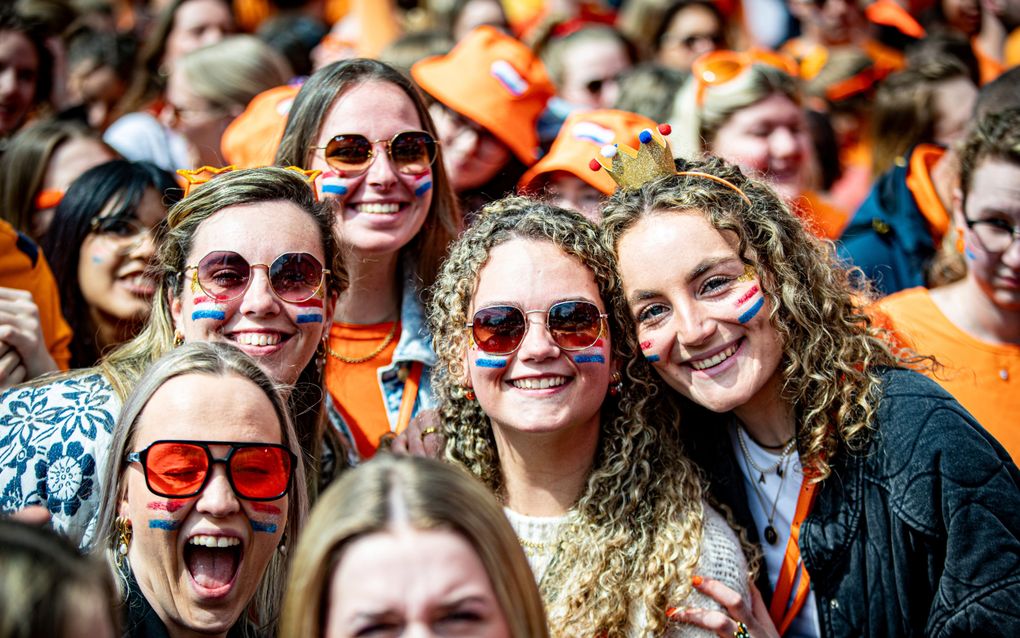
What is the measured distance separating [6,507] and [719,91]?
3.97 metres

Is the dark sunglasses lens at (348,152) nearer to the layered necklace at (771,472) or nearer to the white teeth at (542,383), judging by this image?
the white teeth at (542,383)

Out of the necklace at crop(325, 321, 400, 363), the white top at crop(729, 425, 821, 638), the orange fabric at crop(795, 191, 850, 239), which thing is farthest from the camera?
the orange fabric at crop(795, 191, 850, 239)

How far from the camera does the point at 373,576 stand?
7.32 feet

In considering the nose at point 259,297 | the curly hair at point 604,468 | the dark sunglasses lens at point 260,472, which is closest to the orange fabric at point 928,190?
the curly hair at point 604,468

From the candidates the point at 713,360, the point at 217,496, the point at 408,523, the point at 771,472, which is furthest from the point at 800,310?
the point at 217,496

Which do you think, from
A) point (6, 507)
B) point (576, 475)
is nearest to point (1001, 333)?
point (576, 475)

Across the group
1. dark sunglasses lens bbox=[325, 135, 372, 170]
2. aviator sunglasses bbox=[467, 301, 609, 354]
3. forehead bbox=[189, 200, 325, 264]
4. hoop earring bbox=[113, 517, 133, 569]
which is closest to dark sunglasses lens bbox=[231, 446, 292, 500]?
hoop earring bbox=[113, 517, 133, 569]

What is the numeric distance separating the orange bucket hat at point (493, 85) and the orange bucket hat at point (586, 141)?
0.28 metres

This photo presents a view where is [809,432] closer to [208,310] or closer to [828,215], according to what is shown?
[208,310]

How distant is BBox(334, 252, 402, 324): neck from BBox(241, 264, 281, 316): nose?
2.75 feet

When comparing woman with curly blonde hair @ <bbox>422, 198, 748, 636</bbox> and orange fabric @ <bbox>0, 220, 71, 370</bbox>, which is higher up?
orange fabric @ <bbox>0, 220, 71, 370</bbox>

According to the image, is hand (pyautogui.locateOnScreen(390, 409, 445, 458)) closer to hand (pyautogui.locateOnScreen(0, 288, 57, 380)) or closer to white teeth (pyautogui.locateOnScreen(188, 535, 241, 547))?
white teeth (pyautogui.locateOnScreen(188, 535, 241, 547))

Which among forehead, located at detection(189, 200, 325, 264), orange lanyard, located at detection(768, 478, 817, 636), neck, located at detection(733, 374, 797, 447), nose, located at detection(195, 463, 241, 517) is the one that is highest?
forehead, located at detection(189, 200, 325, 264)

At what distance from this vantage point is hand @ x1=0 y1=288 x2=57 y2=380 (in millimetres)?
3785
